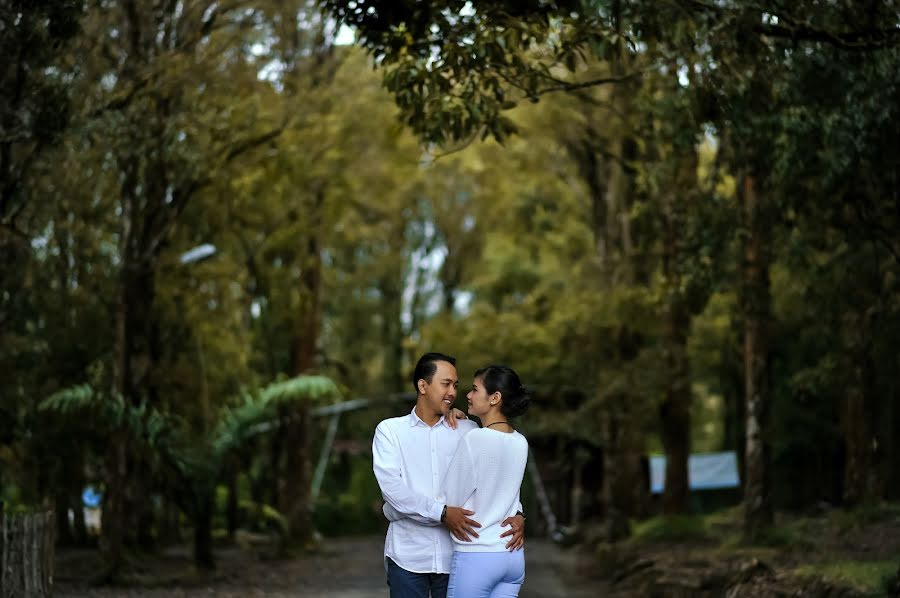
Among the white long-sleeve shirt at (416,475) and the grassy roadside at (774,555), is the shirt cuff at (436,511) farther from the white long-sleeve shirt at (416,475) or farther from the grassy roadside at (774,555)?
the grassy roadside at (774,555)

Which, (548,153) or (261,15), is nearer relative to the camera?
(261,15)

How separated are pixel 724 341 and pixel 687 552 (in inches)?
725

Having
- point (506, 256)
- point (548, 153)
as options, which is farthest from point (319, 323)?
point (506, 256)

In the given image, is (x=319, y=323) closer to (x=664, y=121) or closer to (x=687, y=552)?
(x=687, y=552)

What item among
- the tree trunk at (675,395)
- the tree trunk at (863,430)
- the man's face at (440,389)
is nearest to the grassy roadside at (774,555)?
the tree trunk at (675,395)

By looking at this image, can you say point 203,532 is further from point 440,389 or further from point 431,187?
→ point 431,187

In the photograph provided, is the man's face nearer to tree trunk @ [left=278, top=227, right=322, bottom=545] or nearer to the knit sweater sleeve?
the knit sweater sleeve

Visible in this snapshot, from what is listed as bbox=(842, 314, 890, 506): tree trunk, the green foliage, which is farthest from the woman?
bbox=(842, 314, 890, 506): tree trunk

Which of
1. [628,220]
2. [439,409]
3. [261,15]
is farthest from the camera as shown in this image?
[628,220]

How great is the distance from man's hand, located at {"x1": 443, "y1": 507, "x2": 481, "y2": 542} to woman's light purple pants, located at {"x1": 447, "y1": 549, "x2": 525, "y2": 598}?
3.3 inches

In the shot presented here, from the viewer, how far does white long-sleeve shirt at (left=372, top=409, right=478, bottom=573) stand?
21.4ft

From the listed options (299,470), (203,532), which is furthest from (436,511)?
(299,470)

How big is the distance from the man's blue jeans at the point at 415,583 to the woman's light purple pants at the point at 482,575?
1.22 ft

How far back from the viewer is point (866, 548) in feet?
56.5
